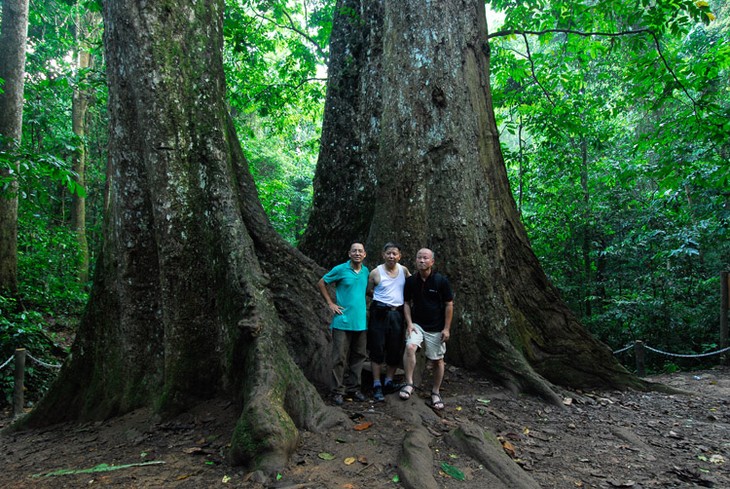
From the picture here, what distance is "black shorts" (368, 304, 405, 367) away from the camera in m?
4.88

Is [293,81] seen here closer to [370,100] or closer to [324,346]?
[370,100]

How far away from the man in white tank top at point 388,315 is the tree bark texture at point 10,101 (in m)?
7.41

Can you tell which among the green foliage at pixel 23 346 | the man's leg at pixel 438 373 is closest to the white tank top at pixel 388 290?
the man's leg at pixel 438 373

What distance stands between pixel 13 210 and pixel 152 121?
21.3ft

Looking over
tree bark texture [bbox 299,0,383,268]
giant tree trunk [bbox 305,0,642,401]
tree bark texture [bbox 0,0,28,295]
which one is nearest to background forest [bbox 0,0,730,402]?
tree bark texture [bbox 0,0,28,295]

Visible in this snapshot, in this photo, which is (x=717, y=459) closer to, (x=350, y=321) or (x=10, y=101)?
(x=350, y=321)

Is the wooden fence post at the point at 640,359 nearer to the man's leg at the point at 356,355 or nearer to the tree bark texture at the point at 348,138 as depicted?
the tree bark texture at the point at 348,138

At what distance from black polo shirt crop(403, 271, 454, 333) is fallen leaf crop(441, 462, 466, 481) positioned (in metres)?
1.60

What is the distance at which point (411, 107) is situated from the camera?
5699 millimetres

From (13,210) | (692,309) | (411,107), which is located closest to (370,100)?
(411,107)

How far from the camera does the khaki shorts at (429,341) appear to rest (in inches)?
187

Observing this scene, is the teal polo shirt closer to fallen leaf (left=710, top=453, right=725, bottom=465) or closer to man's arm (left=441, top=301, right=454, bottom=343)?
man's arm (left=441, top=301, right=454, bottom=343)

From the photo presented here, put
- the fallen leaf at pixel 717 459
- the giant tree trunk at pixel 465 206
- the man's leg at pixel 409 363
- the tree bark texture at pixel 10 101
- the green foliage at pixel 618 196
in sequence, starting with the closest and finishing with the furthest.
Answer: the fallen leaf at pixel 717 459
the man's leg at pixel 409 363
the giant tree trunk at pixel 465 206
the tree bark texture at pixel 10 101
the green foliage at pixel 618 196

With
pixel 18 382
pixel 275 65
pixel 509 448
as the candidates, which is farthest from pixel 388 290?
pixel 275 65
